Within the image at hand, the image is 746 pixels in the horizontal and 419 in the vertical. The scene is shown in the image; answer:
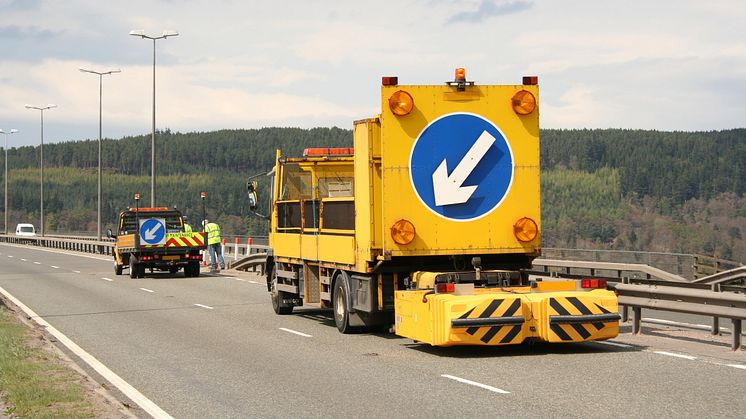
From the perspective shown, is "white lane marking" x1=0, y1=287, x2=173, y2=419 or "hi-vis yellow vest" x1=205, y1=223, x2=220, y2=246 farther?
"hi-vis yellow vest" x1=205, y1=223, x2=220, y2=246

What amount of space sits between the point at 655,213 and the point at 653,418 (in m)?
148

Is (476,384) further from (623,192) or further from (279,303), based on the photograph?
(623,192)

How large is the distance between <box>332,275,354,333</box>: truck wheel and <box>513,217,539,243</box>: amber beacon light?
8.84 feet

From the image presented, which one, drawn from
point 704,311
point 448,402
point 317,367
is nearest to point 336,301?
point 317,367

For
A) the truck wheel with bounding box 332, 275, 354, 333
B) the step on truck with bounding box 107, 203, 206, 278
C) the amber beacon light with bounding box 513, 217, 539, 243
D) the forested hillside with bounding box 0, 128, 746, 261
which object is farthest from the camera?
the forested hillside with bounding box 0, 128, 746, 261

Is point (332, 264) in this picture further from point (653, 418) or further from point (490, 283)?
point (653, 418)

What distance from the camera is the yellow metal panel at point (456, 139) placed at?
14.5 m

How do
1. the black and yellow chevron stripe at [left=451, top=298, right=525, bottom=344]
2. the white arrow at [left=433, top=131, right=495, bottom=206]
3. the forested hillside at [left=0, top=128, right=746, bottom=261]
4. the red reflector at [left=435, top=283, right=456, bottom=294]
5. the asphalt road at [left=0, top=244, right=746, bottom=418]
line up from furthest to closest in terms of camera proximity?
the forested hillside at [left=0, top=128, right=746, bottom=261], the white arrow at [left=433, top=131, right=495, bottom=206], the red reflector at [left=435, top=283, right=456, bottom=294], the black and yellow chevron stripe at [left=451, top=298, right=525, bottom=344], the asphalt road at [left=0, top=244, right=746, bottom=418]

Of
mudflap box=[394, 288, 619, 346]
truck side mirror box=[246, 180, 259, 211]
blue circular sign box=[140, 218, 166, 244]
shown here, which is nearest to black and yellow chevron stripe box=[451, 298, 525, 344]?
mudflap box=[394, 288, 619, 346]

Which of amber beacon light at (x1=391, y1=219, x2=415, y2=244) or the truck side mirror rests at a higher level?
the truck side mirror

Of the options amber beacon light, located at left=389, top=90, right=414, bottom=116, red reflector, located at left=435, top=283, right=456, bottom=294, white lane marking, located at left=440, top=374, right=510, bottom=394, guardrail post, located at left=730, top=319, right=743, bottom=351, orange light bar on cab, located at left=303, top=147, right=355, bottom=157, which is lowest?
white lane marking, located at left=440, top=374, right=510, bottom=394

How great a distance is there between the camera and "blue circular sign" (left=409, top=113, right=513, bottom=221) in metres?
14.5

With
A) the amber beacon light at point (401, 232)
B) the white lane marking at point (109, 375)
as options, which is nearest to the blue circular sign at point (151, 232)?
the white lane marking at point (109, 375)

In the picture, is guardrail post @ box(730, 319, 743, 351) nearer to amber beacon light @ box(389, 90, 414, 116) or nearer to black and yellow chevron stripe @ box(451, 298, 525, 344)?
black and yellow chevron stripe @ box(451, 298, 525, 344)
